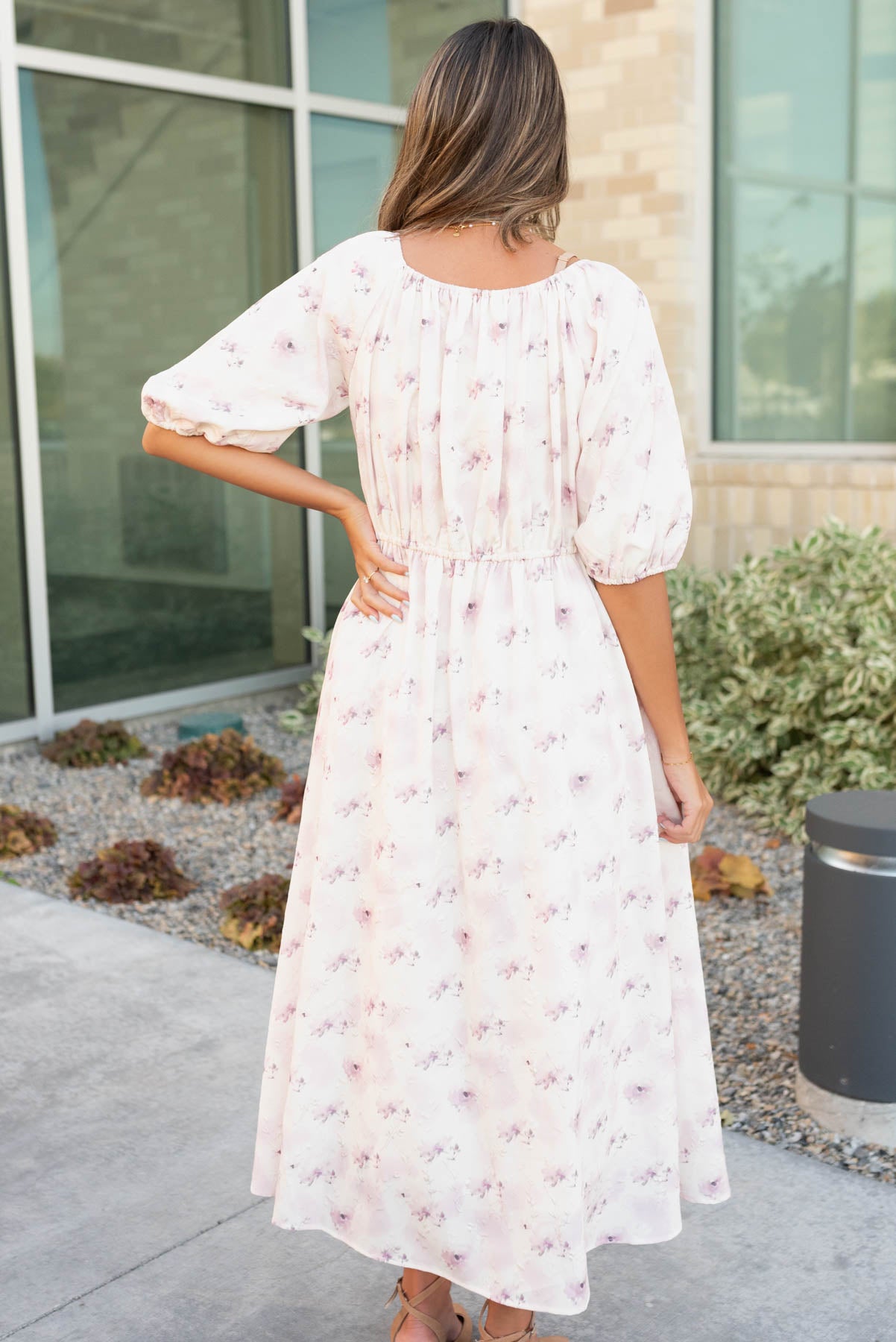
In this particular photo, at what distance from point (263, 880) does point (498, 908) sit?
2.41m

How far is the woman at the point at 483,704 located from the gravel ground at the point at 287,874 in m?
1.09

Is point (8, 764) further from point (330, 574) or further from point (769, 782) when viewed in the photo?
point (769, 782)

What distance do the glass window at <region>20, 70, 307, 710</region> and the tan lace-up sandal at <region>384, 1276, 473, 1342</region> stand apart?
14.8ft

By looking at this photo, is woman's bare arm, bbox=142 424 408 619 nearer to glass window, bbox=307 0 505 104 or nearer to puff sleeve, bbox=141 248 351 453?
puff sleeve, bbox=141 248 351 453

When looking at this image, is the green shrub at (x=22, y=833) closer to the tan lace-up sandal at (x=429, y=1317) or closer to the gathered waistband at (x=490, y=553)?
the tan lace-up sandal at (x=429, y=1317)

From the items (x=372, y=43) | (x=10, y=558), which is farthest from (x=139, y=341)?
(x=372, y=43)

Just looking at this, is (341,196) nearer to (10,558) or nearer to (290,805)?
(10,558)

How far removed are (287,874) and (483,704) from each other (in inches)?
115

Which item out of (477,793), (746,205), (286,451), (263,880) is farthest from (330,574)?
(477,793)

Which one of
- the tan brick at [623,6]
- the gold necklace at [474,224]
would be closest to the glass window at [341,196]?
the tan brick at [623,6]

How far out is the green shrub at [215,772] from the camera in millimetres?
5406

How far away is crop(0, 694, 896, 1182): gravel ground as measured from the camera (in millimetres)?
2979

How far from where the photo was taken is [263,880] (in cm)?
411

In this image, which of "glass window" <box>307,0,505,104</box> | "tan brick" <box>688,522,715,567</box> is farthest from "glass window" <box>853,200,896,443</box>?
"glass window" <box>307,0,505,104</box>
